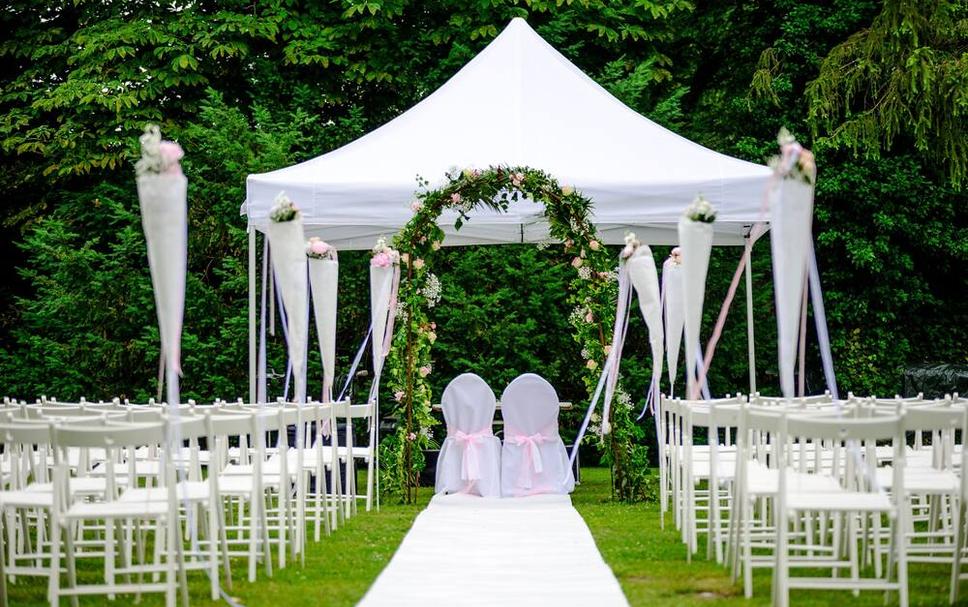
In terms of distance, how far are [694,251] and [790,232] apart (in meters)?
1.57

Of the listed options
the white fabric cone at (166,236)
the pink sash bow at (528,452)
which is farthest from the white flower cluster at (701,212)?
the pink sash bow at (528,452)

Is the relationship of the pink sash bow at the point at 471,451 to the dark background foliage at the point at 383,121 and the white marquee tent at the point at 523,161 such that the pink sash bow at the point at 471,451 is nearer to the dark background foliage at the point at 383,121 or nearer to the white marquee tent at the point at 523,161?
the white marquee tent at the point at 523,161

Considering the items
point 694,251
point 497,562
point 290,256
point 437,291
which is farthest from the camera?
point 437,291

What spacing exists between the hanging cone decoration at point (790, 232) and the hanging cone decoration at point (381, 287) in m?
4.78

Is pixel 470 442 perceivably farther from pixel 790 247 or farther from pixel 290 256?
pixel 790 247

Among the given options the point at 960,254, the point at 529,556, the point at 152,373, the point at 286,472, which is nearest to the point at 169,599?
the point at 286,472

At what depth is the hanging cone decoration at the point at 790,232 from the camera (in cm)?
644

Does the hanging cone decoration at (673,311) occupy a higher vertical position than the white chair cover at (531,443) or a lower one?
higher

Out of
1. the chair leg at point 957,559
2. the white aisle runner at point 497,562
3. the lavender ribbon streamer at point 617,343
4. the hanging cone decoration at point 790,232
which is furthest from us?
the lavender ribbon streamer at point 617,343

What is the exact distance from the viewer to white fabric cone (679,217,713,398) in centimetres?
799

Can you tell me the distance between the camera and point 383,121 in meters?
17.8

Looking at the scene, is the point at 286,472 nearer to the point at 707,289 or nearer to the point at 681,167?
the point at 681,167

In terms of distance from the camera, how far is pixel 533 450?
1084cm

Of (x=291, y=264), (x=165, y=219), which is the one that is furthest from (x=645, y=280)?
(x=165, y=219)
